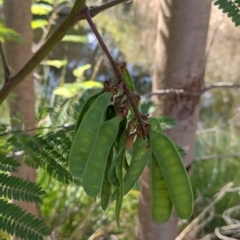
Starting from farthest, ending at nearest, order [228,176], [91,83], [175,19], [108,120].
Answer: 1. [228,176]
2. [91,83]
3. [175,19]
4. [108,120]

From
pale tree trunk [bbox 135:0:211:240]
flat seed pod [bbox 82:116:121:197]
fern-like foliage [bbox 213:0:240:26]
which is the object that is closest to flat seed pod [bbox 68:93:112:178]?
flat seed pod [bbox 82:116:121:197]

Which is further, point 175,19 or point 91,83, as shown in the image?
point 91,83

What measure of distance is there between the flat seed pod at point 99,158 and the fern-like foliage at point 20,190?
0.66 ft

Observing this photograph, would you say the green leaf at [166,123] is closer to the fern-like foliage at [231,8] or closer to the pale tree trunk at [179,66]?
the pale tree trunk at [179,66]

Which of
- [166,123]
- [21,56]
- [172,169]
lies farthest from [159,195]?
[21,56]

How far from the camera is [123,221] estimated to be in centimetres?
194

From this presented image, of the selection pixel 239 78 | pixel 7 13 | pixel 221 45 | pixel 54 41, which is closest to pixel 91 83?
pixel 7 13

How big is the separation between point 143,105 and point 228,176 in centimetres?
158

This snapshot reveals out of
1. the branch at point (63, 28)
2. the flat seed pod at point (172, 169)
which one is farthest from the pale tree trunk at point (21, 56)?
the flat seed pod at point (172, 169)

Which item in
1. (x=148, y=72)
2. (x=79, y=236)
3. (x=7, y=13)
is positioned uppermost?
(x=148, y=72)

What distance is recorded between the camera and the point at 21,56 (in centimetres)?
106

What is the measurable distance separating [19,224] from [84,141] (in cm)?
22

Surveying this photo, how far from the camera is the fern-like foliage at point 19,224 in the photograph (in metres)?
0.56

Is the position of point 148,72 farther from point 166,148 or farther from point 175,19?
point 166,148
